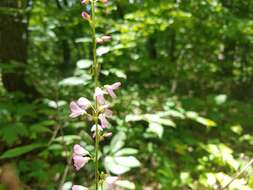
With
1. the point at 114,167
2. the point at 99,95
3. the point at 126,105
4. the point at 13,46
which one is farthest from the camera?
the point at 13,46

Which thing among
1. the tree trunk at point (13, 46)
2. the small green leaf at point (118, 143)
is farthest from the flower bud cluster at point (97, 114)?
the tree trunk at point (13, 46)

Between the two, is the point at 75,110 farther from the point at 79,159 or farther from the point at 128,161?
the point at 128,161

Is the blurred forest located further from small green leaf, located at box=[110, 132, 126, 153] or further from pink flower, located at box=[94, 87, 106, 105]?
pink flower, located at box=[94, 87, 106, 105]

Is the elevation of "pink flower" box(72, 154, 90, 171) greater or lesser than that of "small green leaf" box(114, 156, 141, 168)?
greater

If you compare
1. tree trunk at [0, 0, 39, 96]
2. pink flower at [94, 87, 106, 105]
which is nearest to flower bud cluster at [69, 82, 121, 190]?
pink flower at [94, 87, 106, 105]

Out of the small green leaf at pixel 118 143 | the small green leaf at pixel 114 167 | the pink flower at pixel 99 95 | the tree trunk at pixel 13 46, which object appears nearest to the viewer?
the pink flower at pixel 99 95

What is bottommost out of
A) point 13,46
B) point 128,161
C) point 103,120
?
point 128,161

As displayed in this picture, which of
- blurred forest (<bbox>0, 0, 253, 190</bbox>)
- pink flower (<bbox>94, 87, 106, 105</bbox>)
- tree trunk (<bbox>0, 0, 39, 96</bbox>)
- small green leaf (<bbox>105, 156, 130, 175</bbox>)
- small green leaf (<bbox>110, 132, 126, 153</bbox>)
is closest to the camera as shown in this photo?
pink flower (<bbox>94, 87, 106, 105</bbox>)

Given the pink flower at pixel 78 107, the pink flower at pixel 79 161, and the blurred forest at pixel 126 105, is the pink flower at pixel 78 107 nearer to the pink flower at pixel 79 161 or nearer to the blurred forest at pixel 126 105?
the pink flower at pixel 79 161

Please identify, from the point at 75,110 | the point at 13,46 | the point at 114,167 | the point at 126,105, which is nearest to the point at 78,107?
the point at 75,110
